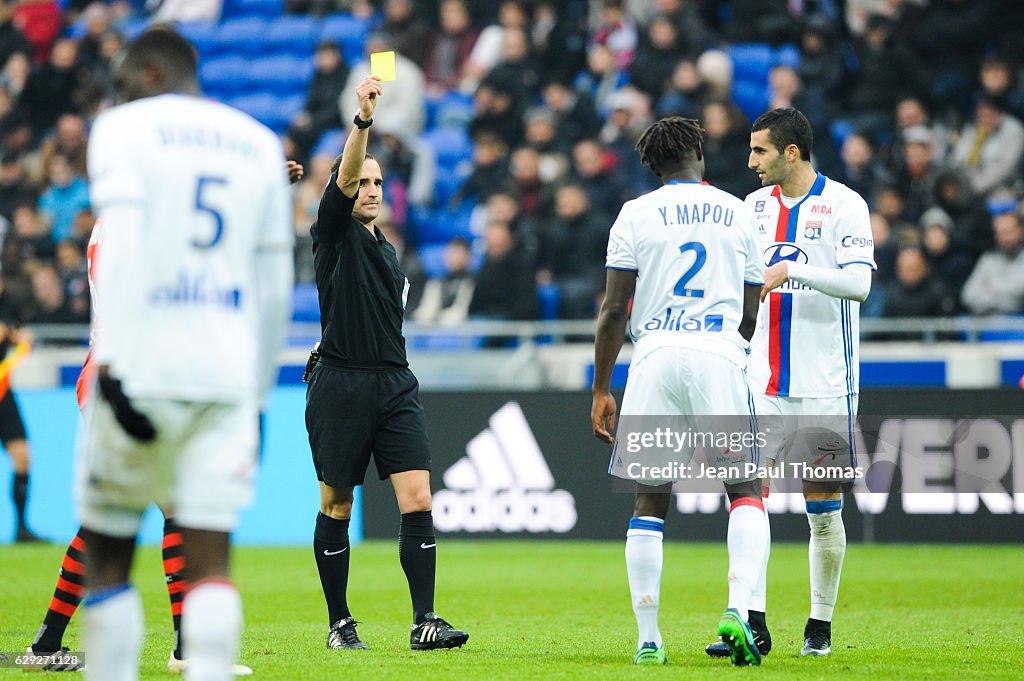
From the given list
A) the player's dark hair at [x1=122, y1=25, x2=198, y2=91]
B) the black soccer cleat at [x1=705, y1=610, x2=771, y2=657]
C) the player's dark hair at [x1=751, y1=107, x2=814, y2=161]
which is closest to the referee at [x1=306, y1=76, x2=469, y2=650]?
the black soccer cleat at [x1=705, y1=610, x2=771, y2=657]

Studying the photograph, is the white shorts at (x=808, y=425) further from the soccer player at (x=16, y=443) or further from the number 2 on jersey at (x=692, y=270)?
the soccer player at (x=16, y=443)

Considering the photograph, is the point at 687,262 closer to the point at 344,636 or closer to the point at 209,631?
the point at 344,636

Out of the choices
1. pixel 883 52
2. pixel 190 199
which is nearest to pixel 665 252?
pixel 190 199

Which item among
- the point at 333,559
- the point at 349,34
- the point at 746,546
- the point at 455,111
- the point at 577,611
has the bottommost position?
the point at 577,611

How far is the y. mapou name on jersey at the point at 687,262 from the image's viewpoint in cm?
645

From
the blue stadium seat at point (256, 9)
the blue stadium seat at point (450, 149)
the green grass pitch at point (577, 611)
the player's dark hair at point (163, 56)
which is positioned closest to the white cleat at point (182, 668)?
the green grass pitch at point (577, 611)

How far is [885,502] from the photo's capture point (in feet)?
42.4

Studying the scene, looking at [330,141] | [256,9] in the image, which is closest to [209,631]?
[330,141]

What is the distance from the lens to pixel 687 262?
645 cm

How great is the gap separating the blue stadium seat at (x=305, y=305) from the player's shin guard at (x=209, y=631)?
12650 mm

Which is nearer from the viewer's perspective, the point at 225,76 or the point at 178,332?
the point at 178,332

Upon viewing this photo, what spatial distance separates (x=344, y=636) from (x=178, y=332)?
343 centimetres

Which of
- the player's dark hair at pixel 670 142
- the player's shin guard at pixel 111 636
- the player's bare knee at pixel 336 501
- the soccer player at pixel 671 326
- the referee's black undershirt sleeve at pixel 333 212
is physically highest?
the player's dark hair at pixel 670 142

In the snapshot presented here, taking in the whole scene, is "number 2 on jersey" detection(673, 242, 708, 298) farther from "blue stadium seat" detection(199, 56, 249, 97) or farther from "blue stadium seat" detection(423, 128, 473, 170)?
"blue stadium seat" detection(199, 56, 249, 97)
